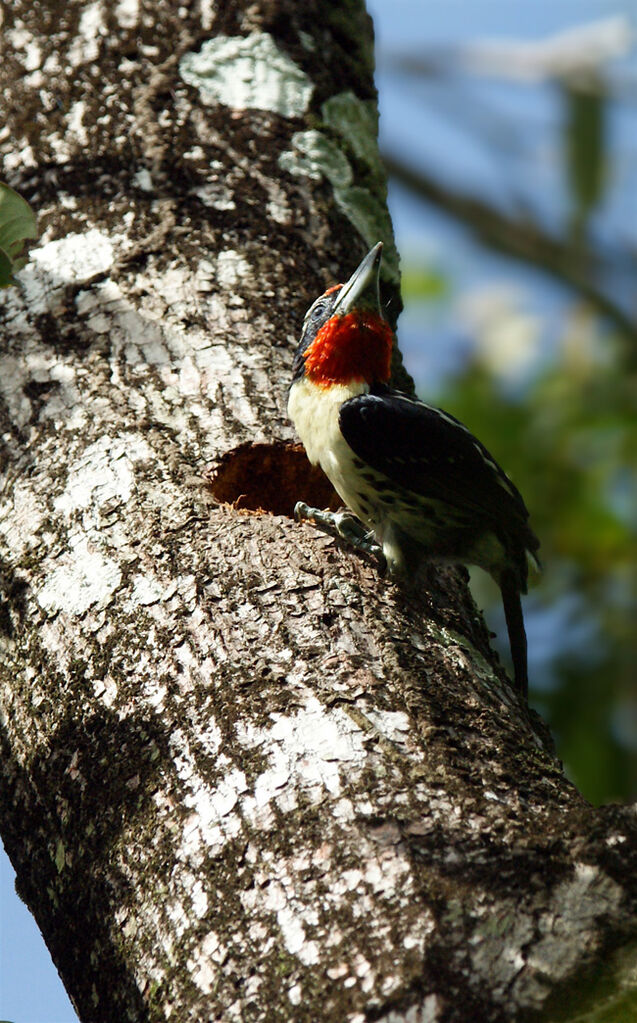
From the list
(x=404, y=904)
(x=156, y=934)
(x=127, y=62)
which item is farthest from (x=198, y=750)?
(x=127, y=62)

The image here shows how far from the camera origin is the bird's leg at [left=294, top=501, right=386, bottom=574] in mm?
2643

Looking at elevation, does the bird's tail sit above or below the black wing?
below

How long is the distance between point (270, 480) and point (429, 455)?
548 millimetres

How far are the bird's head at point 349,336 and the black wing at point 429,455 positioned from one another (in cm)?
11

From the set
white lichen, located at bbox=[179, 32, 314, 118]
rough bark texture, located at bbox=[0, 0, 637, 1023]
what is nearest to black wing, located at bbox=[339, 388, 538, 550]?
rough bark texture, located at bbox=[0, 0, 637, 1023]

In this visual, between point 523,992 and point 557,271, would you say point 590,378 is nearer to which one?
point 557,271

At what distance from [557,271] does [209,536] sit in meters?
3.50

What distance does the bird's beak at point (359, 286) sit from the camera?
3.18 metres

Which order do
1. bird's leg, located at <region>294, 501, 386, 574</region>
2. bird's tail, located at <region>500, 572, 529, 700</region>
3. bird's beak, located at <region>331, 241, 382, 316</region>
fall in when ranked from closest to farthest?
bird's leg, located at <region>294, 501, 386, 574</region> → bird's beak, located at <region>331, 241, 382, 316</region> → bird's tail, located at <region>500, 572, 529, 700</region>

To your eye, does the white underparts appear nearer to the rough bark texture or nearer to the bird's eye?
the rough bark texture

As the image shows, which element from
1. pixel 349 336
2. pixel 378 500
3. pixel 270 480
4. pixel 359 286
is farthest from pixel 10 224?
pixel 378 500

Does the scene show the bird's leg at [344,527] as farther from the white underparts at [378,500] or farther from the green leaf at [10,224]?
the green leaf at [10,224]

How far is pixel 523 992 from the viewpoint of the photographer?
1538 mm

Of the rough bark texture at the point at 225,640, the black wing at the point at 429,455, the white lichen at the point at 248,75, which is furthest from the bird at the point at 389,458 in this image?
the white lichen at the point at 248,75
